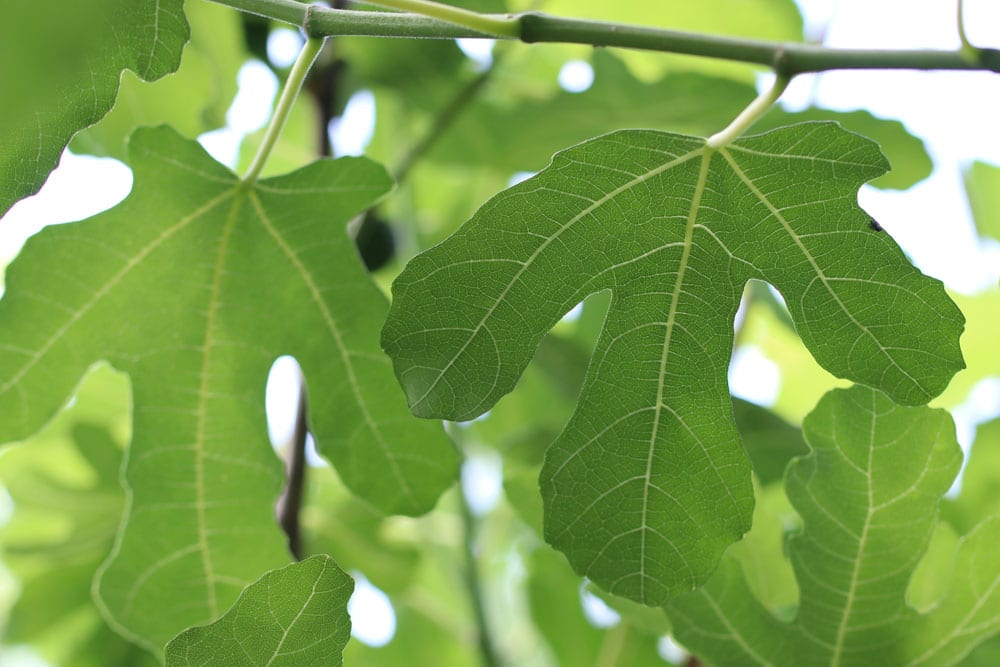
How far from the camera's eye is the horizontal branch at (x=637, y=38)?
876 mm

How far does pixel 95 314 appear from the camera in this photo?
112cm

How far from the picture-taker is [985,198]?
2031 millimetres

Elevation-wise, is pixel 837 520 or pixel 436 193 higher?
pixel 436 193

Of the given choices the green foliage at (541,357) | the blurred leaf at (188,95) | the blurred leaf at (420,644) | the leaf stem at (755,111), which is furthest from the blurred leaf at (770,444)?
the blurred leaf at (188,95)

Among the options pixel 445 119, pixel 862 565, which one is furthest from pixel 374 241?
pixel 862 565

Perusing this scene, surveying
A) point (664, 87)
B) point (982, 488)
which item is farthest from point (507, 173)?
point (982, 488)

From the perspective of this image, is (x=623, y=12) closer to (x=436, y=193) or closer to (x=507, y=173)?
(x=507, y=173)

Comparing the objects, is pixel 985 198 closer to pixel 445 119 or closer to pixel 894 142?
pixel 894 142

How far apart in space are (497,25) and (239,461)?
57 centimetres

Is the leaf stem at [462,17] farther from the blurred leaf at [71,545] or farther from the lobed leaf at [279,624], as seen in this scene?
the blurred leaf at [71,545]

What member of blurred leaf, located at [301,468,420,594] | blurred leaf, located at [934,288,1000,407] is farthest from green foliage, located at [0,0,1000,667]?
blurred leaf, located at [934,288,1000,407]

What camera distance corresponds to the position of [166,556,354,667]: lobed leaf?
2.61 feet

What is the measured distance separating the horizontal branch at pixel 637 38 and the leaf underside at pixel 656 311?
65 millimetres

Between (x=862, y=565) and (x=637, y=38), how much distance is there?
1.90 feet
